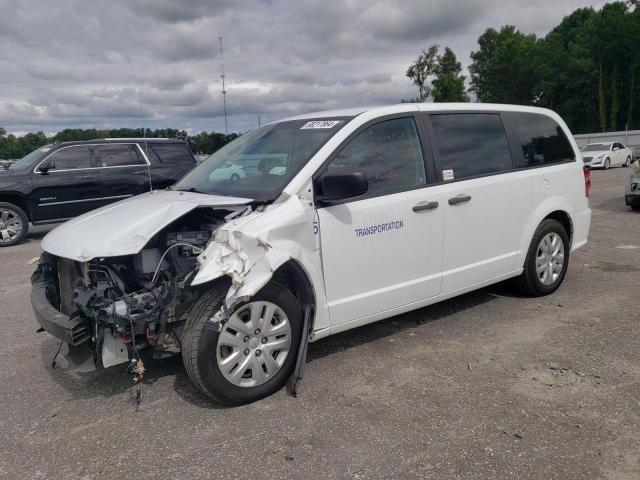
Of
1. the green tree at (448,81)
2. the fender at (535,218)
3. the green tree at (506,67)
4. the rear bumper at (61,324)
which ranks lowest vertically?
the rear bumper at (61,324)

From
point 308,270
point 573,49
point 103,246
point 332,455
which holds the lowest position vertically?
point 332,455

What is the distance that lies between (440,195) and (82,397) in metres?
2.96

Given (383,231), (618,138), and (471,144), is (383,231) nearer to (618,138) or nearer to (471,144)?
(471,144)

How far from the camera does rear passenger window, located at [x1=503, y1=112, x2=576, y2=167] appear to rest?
15.9 ft

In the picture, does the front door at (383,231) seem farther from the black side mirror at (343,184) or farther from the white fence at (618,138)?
the white fence at (618,138)

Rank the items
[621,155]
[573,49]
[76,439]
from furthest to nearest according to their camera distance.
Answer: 1. [573,49]
2. [621,155]
3. [76,439]

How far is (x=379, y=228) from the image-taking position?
367 centimetres

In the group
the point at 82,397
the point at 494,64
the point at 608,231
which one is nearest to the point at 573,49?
the point at 494,64

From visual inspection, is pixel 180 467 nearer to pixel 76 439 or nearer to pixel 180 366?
pixel 76 439

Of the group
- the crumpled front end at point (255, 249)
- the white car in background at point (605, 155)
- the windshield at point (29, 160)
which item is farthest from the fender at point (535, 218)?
the white car in background at point (605, 155)

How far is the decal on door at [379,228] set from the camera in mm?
3573

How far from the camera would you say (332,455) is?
8.89ft

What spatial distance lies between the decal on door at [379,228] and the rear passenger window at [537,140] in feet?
5.56

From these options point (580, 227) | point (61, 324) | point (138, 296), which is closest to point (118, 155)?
point (61, 324)
